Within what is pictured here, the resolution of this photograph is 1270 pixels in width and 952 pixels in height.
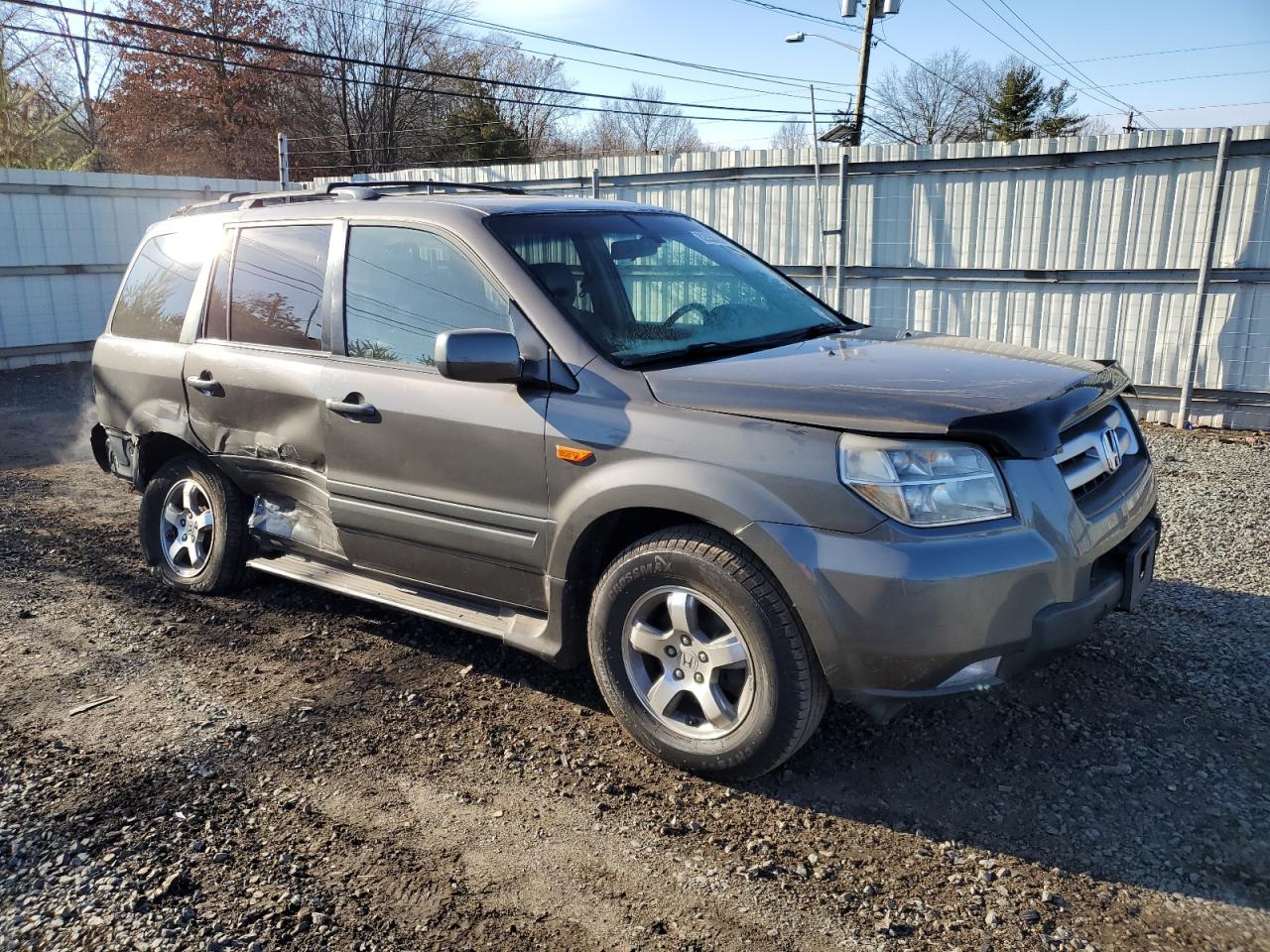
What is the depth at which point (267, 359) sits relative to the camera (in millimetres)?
4363

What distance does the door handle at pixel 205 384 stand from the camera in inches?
181

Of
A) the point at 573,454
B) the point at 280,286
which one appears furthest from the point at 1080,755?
the point at 280,286

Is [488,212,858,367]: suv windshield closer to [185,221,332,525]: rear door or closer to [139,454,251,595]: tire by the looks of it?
[185,221,332,525]: rear door

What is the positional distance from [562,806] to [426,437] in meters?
1.47

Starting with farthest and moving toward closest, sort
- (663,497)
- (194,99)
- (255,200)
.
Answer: (194,99) → (255,200) → (663,497)

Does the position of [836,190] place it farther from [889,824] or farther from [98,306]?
[98,306]

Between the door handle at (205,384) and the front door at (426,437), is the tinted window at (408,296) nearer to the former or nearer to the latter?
the front door at (426,437)

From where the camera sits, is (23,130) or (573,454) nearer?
(573,454)

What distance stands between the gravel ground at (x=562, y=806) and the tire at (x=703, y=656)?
19cm

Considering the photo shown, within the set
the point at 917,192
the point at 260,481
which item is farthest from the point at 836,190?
the point at 260,481

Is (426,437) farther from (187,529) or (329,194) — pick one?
(187,529)

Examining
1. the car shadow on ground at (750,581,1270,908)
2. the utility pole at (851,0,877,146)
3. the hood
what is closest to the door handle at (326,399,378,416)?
the hood

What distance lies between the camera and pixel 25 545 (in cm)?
596

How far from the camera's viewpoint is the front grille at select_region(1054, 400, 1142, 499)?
3.11 metres
